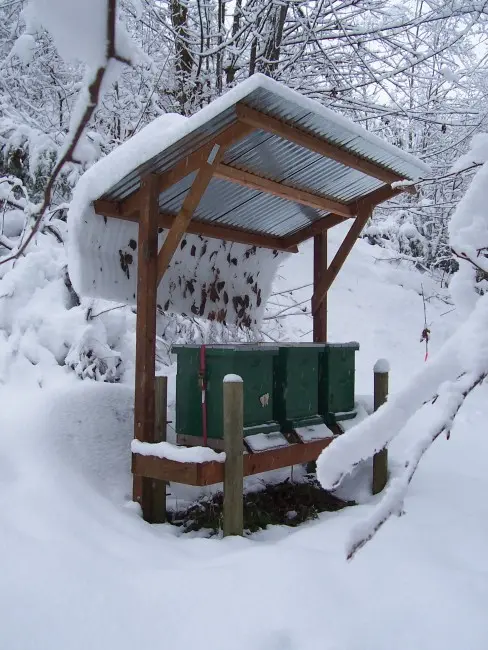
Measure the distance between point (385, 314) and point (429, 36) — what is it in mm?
5781

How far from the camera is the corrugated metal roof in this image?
11.5 feet

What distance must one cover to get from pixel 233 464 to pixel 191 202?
69.7 inches

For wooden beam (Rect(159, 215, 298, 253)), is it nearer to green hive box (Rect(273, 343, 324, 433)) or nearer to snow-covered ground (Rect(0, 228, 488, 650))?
green hive box (Rect(273, 343, 324, 433))

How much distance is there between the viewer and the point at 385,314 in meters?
12.2

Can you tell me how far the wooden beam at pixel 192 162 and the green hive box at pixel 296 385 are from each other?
4.83 feet

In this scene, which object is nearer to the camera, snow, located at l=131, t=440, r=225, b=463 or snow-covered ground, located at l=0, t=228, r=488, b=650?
snow-covered ground, located at l=0, t=228, r=488, b=650

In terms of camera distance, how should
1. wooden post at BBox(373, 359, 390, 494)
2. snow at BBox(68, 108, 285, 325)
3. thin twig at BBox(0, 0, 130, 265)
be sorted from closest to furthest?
thin twig at BBox(0, 0, 130, 265) < snow at BBox(68, 108, 285, 325) < wooden post at BBox(373, 359, 390, 494)

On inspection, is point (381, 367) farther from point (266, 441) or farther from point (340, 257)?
point (266, 441)

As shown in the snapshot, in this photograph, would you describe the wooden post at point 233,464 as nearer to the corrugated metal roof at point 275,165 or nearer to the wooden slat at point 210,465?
the wooden slat at point 210,465

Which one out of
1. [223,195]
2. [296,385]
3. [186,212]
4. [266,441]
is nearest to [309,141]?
[186,212]

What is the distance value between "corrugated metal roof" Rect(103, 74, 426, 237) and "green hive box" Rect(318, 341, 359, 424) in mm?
1465

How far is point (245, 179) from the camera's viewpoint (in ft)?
13.7

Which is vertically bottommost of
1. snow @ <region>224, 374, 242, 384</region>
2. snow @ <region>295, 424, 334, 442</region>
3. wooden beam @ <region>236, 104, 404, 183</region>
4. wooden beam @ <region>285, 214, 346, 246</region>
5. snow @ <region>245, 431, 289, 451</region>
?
snow @ <region>295, 424, 334, 442</region>

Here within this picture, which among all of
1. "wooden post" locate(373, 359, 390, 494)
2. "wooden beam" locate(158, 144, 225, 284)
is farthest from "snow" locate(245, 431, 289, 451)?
"wooden beam" locate(158, 144, 225, 284)
